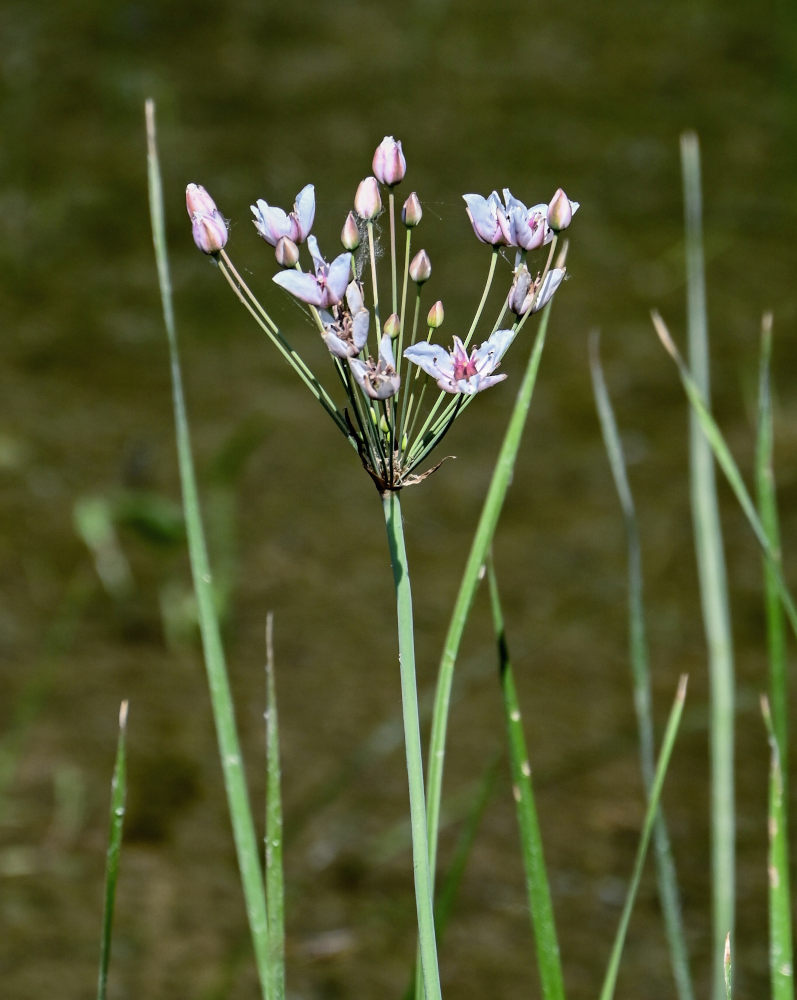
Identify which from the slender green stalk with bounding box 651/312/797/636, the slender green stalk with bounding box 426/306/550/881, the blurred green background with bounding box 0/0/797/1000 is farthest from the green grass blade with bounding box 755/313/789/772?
the blurred green background with bounding box 0/0/797/1000

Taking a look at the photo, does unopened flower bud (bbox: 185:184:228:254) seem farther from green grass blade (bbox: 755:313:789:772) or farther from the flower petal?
green grass blade (bbox: 755:313:789:772)

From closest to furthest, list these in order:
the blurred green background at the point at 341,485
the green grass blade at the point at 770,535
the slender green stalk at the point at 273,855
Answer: the slender green stalk at the point at 273,855 < the green grass blade at the point at 770,535 < the blurred green background at the point at 341,485

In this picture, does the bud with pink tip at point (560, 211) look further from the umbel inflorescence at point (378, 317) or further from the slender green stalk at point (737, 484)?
the slender green stalk at point (737, 484)

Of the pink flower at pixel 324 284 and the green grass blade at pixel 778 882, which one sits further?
the green grass blade at pixel 778 882

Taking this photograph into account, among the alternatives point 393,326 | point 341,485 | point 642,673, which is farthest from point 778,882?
point 341,485

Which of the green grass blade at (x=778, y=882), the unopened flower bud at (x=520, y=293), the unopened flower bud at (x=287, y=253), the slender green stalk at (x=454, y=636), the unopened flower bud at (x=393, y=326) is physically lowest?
the green grass blade at (x=778, y=882)

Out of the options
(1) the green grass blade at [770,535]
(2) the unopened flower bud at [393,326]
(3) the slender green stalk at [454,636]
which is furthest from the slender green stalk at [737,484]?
(2) the unopened flower bud at [393,326]

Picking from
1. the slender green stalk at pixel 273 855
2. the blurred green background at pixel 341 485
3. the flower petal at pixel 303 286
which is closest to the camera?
the flower petal at pixel 303 286
